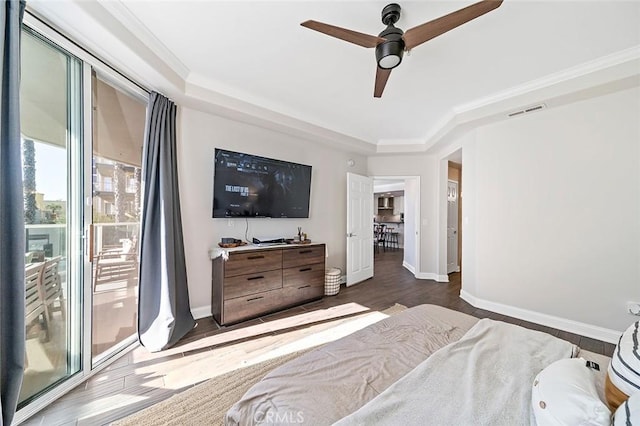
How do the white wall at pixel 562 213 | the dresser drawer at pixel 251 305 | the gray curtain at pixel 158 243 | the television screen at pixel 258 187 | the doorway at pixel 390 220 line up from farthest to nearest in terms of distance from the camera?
the doorway at pixel 390 220, the television screen at pixel 258 187, the dresser drawer at pixel 251 305, the white wall at pixel 562 213, the gray curtain at pixel 158 243

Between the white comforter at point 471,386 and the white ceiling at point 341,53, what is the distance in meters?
2.13

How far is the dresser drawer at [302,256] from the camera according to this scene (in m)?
3.29

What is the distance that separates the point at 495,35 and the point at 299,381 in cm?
275

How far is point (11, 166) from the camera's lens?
1.35 m

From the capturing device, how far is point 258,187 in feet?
11.0

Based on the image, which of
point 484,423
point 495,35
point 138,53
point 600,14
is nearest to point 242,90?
point 138,53

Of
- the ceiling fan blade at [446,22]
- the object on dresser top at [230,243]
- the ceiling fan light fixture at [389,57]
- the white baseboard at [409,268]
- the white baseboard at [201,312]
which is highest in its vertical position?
the ceiling fan blade at [446,22]

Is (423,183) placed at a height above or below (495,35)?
below

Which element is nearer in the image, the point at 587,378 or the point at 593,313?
the point at 587,378

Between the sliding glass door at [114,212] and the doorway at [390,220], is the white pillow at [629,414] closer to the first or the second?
the sliding glass door at [114,212]

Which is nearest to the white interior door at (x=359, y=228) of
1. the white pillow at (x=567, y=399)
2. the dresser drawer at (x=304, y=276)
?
the dresser drawer at (x=304, y=276)

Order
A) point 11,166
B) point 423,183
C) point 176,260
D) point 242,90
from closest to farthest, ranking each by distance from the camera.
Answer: point 11,166 → point 176,260 → point 242,90 → point 423,183

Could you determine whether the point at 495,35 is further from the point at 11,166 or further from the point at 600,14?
the point at 11,166

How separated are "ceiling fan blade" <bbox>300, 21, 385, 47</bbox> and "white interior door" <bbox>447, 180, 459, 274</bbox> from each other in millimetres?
4215
